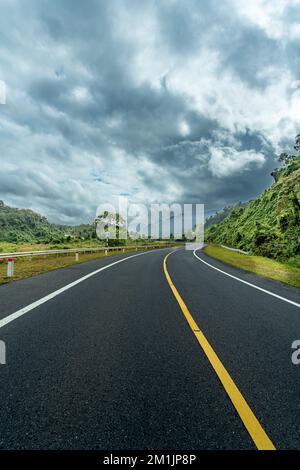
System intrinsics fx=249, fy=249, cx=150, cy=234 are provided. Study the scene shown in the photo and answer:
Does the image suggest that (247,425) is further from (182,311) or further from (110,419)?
(182,311)

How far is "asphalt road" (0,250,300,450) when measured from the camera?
2098 millimetres

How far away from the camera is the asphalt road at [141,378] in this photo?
6.88 feet

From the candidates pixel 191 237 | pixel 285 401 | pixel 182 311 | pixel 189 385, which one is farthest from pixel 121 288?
pixel 191 237

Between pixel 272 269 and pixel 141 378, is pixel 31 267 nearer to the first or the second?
pixel 141 378

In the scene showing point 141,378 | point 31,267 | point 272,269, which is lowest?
point 272,269

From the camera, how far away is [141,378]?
297cm

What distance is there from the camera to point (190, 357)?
354 centimetres

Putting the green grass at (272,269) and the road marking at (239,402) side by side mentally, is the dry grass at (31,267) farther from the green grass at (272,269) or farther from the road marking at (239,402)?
the green grass at (272,269)

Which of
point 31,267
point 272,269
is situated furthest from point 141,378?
point 272,269

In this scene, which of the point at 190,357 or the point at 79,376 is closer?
the point at 79,376

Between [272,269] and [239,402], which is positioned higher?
[239,402]

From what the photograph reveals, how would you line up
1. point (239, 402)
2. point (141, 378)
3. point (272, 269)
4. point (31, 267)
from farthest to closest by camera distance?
point (272, 269)
point (31, 267)
point (141, 378)
point (239, 402)

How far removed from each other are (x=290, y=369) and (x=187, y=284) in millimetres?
6426
